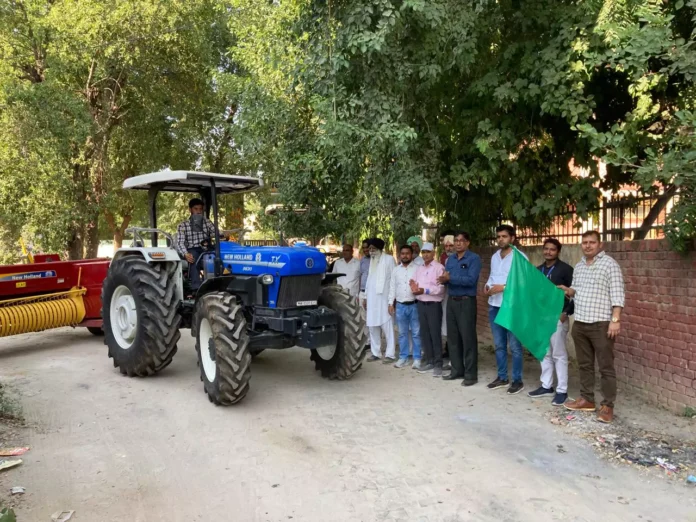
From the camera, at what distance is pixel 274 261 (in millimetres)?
5898

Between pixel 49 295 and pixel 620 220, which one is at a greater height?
pixel 620 220

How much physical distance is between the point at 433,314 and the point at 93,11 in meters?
10.1

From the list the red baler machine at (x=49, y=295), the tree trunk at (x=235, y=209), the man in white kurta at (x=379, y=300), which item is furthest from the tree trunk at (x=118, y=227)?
the man in white kurta at (x=379, y=300)

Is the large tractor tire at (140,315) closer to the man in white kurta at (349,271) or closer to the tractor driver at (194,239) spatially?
the tractor driver at (194,239)

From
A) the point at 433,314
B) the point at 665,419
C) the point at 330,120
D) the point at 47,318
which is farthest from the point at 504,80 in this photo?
the point at 47,318

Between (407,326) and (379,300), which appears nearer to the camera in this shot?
(407,326)

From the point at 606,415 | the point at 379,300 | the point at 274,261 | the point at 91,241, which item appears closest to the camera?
the point at 606,415

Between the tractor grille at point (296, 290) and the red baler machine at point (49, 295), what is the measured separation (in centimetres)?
417

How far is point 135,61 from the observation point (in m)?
13.5

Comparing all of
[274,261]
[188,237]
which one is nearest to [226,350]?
[274,261]

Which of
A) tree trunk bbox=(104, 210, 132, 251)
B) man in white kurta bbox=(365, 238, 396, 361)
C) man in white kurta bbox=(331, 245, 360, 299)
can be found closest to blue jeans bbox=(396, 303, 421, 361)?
man in white kurta bbox=(365, 238, 396, 361)

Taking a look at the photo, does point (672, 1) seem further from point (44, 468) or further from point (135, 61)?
point (135, 61)

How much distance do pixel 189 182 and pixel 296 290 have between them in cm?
221

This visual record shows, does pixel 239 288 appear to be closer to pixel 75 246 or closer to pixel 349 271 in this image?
pixel 349 271
